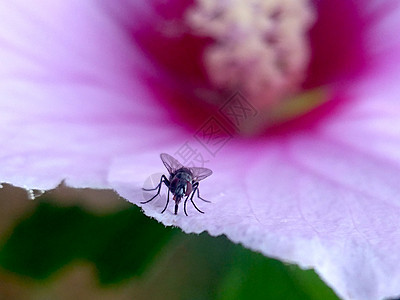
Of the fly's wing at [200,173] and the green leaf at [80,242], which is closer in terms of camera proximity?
the fly's wing at [200,173]

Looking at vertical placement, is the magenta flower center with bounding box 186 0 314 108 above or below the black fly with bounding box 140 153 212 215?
above

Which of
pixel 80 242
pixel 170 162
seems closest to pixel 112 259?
pixel 80 242

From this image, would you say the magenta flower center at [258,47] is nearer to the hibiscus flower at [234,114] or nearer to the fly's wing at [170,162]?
the hibiscus flower at [234,114]

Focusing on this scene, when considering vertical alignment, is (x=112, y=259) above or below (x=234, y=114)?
below

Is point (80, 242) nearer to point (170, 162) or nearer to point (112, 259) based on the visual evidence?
point (112, 259)

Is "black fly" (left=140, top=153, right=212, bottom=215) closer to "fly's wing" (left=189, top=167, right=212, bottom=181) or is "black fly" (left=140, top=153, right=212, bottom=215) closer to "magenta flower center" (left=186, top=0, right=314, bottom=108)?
"fly's wing" (left=189, top=167, right=212, bottom=181)

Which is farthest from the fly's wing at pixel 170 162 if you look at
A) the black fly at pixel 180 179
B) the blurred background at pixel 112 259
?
the blurred background at pixel 112 259

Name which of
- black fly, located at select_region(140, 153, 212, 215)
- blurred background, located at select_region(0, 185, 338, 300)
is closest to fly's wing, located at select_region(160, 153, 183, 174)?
black fly, located at select_region(140, 153, 212, 215)

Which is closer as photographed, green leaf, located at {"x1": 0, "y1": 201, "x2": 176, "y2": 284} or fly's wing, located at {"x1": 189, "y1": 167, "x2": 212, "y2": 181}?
fly's wing, located at {"x1": 189, "y1": 167, "x2": 212, "y2": 181}
